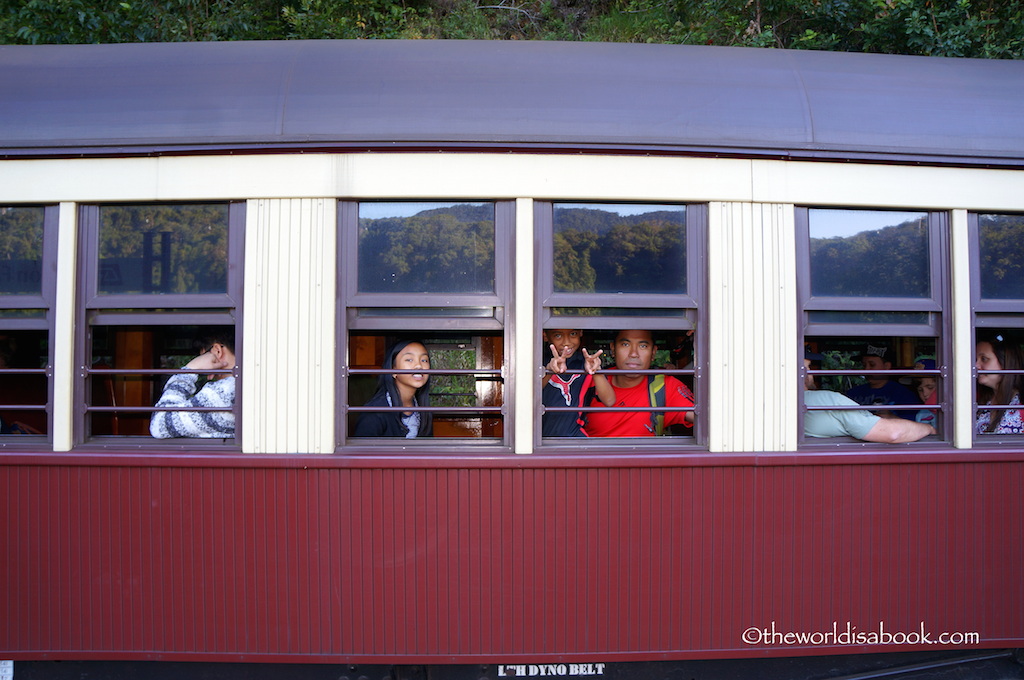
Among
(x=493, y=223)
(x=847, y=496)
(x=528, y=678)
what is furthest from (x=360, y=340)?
(x=847, y=496)

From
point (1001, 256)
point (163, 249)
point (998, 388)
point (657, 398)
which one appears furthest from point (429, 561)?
point (1001, 256)

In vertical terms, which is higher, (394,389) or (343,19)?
(343,19)

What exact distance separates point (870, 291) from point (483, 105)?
5.87 feet

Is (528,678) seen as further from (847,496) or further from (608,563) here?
(847,496)

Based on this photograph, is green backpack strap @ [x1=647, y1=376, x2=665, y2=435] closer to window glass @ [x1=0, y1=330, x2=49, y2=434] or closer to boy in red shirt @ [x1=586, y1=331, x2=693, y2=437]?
boy in red shirt @ [x1=586, y1=331, x2=693, y2=437]

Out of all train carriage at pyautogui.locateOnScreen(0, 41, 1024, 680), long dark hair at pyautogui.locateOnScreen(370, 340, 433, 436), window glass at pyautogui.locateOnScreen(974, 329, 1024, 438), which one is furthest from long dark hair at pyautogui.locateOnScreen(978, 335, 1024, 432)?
long dark hair at pyautogui.locateOnScreen(370, 340, 433, 436)

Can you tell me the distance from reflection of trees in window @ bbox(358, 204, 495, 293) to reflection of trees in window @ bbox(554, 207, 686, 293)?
1.00 ft

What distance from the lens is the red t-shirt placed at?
3266 mm

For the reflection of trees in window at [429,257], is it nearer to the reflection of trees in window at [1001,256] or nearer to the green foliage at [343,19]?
the reflection of trees in window at [1001,256]

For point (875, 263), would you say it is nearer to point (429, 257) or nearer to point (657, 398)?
point (657, 398)

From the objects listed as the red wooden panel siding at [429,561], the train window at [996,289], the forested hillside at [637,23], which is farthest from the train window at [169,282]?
the forested hillside at [637,23]

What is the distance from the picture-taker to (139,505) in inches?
121

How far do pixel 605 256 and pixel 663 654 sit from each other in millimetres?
1648

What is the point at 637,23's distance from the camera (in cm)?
830
